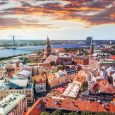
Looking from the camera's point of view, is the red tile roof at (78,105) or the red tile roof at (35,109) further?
the red tile roof at (78,105)

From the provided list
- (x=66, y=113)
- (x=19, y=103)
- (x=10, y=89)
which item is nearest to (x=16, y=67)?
(x=10, y=89)

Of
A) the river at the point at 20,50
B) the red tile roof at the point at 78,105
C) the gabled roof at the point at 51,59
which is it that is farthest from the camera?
the river at the point at 20,50

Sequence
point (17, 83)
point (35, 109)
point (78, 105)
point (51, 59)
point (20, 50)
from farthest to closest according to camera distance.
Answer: point (20, 50) < point (51, 59) < point (17, 83) < point (78, 105) < point (35, 109)

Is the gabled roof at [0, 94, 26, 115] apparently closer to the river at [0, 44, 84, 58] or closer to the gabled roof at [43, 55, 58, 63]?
the gabled roof at [43, 55, 58, 63]

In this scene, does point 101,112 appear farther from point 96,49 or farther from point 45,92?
point 96,49

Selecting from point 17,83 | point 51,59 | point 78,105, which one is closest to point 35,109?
point 78,105

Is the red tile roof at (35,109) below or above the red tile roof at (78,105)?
above

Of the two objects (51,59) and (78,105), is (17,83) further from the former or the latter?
(51,59)

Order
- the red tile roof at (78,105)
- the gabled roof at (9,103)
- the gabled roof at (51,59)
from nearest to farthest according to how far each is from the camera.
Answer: the gabled roof at (9,103) → the red tile roof at (78,105) → the gabled roof at (51,59)

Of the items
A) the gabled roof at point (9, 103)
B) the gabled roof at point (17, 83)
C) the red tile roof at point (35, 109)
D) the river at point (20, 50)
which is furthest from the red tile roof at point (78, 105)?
the river at point (20, 50)

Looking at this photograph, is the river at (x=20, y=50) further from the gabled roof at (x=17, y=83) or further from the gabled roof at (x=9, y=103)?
the gabled roof at (x=9, y=103)

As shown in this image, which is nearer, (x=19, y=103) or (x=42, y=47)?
(x=19, y=103)
